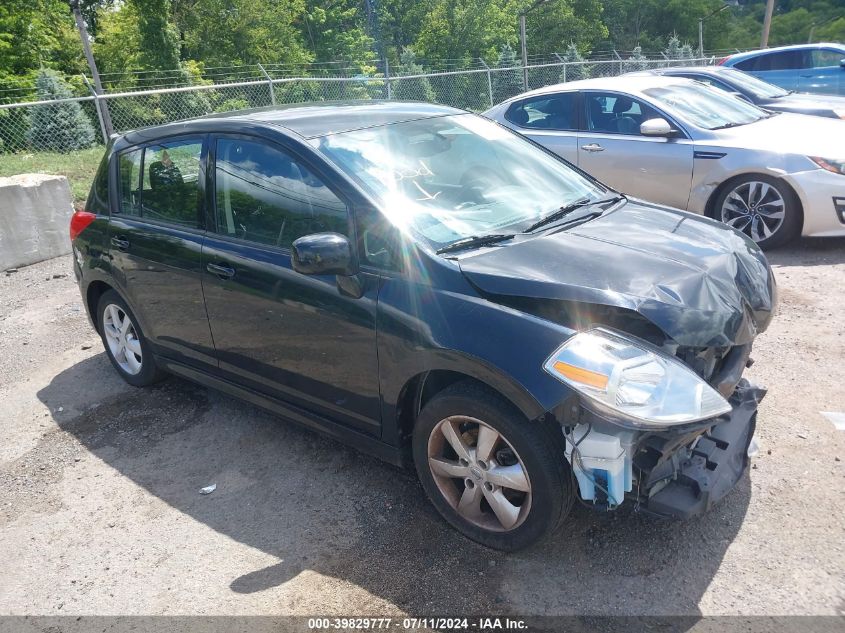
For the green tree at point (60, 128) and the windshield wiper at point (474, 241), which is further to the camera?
the green tree at point (60, 128)

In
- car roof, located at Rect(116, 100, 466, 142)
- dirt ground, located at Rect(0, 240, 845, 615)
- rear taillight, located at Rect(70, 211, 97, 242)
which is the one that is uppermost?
car roof, located at Rect(116, 100, 466, 142)

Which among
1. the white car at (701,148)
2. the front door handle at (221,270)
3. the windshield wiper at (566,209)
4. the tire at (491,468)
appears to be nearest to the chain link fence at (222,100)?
the white car at (701,148)

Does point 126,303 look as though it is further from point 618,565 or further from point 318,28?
point 318,28

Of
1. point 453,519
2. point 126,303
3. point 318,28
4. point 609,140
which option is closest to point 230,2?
point 318,28

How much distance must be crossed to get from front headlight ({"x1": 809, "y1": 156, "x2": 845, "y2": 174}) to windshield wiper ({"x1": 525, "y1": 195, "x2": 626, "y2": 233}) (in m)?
3.33

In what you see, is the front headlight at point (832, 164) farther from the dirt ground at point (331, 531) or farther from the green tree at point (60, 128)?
the green tree at point (60, 128)

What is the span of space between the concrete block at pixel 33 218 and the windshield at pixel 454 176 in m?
6.38

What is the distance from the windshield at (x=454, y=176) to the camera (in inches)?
126

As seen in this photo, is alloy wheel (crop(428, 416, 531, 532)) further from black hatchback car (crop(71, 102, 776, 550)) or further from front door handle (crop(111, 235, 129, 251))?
front door handle (crop(111, 235, 129, 251))

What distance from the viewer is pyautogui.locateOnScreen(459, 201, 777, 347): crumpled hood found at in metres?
2.68

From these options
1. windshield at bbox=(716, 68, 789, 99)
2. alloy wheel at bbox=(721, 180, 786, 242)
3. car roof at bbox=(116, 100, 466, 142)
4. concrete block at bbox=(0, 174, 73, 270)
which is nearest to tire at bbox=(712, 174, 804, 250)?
alloy wheel at bbox=(721, 180, 786, 242)

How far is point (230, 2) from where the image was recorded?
3422 cm

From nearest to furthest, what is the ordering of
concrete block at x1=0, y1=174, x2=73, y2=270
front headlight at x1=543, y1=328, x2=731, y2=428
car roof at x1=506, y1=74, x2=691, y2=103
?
1. front headlight at x1=543, y1=328, x2=731, y2=428
2. car roof at x1=506, y1=74, x2=691, y2=103
3. concrete block at x1=0, y1=174, x2=73, y2=270

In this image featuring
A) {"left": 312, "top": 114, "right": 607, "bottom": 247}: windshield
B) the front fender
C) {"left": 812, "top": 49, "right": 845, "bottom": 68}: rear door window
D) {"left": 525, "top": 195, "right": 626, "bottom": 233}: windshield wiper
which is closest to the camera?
the front fender
